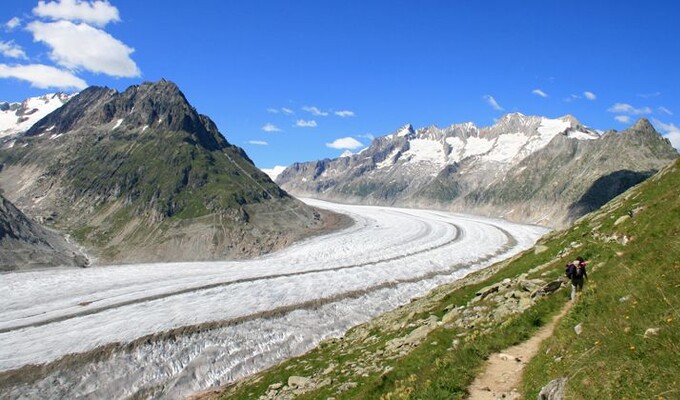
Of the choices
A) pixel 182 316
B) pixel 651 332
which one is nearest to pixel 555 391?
pixel 651 332

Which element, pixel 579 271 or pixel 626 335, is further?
pixel 579 271

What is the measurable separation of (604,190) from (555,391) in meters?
186

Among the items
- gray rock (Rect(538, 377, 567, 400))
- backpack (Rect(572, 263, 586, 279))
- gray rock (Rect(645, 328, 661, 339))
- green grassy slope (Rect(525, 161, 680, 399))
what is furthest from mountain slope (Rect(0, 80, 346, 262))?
gray rock (Rect(645, 328, 661, 339))

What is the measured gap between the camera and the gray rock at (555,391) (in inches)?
445

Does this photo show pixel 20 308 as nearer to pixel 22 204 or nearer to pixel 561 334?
pixel 561 334

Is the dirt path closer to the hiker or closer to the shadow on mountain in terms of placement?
the hiker

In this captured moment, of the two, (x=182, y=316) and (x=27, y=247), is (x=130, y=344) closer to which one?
(x=182, y=316)

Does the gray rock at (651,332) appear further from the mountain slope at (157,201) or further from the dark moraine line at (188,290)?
the mountain slope at (157,201)

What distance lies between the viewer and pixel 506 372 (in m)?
17.0

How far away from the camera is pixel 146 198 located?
6245 inches

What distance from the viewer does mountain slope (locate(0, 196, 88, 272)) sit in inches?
3987

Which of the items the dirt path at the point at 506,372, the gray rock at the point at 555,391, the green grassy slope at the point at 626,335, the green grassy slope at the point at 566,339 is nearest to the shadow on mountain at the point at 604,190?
the green grassy slope at the point at 566,339

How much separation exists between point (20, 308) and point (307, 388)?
196ft

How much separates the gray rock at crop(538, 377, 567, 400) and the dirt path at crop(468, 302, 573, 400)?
2129 millimetres
